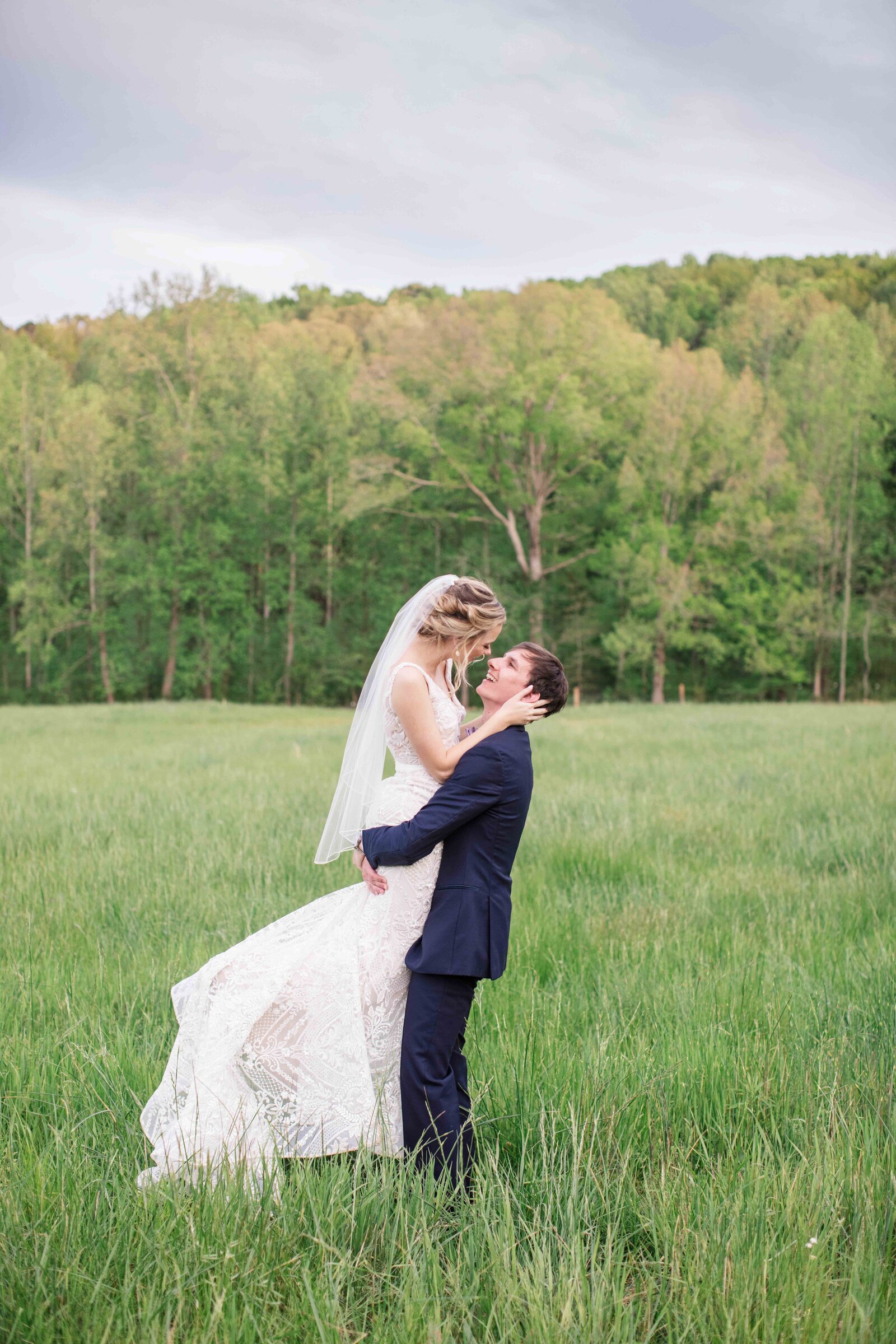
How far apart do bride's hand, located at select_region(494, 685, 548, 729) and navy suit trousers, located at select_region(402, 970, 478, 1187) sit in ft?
2.66

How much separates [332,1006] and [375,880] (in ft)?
1.42

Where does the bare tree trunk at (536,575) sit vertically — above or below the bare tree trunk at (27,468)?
below

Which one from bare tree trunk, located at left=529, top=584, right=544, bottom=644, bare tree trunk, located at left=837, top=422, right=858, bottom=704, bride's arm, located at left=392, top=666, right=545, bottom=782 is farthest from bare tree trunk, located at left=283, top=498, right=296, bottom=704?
bride's arm, located at left=392, top=666, right=545, bottom=782

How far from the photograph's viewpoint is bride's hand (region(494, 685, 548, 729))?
294cm

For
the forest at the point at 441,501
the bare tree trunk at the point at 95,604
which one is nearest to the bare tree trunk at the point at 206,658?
the forest at the point at 441,501

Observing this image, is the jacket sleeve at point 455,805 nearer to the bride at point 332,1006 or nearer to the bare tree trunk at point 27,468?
the bride at point 332,1006

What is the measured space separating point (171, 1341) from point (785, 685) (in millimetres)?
48921

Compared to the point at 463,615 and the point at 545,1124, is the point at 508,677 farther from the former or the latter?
the point at 545,1124

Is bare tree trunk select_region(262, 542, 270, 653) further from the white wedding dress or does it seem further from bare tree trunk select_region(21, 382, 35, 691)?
the white wedding dress

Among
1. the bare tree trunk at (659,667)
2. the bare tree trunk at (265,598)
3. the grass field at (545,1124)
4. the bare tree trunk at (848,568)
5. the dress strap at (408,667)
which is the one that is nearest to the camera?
the grass field at (545,1124)

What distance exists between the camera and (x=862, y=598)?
4516cm

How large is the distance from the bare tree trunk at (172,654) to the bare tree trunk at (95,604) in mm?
2638

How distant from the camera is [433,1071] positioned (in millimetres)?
2904

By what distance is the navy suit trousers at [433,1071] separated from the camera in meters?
2.88
